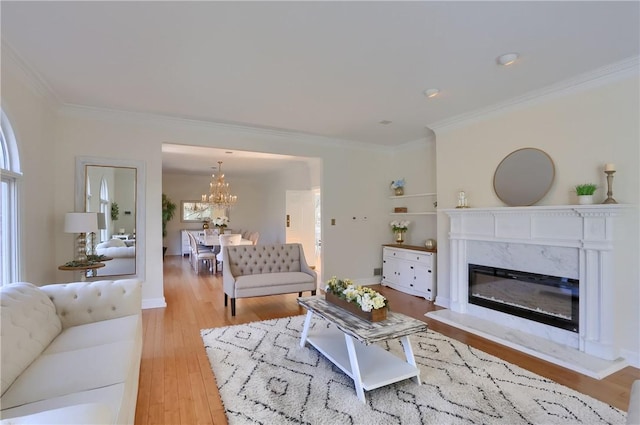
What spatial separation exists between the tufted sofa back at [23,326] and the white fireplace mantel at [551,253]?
435 cm

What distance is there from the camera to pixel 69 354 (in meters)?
1.88

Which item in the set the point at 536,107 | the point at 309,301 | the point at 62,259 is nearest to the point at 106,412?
the point at 309,301

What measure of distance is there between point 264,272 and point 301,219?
13.8 feet

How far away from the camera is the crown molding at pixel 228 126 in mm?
4039

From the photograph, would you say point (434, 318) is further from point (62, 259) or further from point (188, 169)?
point (188, 169)

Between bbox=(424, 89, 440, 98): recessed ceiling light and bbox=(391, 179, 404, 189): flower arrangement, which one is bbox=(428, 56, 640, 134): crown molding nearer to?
bbox=(424, 89, 440, 98): recessed ceiling light

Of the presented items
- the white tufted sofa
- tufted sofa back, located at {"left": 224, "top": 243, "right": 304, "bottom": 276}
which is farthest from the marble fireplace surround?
the white tufted sofa

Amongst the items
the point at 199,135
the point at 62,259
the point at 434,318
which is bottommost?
the point at 434,318

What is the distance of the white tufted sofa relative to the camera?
1.42 metres

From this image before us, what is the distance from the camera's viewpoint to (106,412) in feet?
3.87

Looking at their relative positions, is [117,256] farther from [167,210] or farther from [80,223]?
[167,210]

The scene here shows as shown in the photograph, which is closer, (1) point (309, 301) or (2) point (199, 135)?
(1) point (309, 301)

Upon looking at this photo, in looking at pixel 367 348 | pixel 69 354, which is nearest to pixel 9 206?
pixel 69 354

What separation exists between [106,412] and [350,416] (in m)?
1.47
